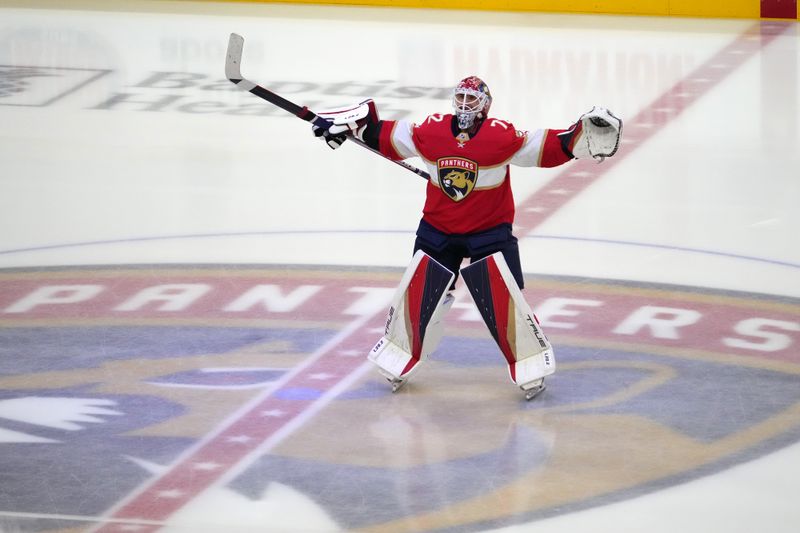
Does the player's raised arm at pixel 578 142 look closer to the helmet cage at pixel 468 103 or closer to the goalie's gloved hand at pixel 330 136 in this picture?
the helmet cage at pixel 468 103

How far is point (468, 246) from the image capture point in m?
5.09

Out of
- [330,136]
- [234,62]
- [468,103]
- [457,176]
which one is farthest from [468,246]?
[234,62]

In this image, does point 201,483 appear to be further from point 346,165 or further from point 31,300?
point 346,165

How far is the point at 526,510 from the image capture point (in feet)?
13.6

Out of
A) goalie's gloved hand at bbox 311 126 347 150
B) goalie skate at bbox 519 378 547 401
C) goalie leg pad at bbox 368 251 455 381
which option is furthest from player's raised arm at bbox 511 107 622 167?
goalie skate at bbox 519 378 547 401

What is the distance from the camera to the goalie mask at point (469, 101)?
495 cm

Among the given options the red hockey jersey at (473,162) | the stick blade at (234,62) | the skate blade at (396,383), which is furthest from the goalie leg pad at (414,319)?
the stick blade at (234,62)

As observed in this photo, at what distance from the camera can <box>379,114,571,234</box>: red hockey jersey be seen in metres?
4.96

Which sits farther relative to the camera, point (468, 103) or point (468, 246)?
point (468, 246)

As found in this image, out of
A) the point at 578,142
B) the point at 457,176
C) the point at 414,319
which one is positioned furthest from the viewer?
the point at 414,319

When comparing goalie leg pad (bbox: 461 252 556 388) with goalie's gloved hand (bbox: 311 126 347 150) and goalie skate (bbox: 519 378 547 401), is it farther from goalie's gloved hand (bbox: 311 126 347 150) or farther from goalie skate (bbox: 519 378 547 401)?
goalie's gloved hand (bbox: 311 126 347 150)

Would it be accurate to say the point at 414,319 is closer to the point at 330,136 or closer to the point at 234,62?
the point at 330,136

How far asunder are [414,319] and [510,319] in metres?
0.34

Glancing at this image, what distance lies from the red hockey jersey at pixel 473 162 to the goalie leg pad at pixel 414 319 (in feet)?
0.54
